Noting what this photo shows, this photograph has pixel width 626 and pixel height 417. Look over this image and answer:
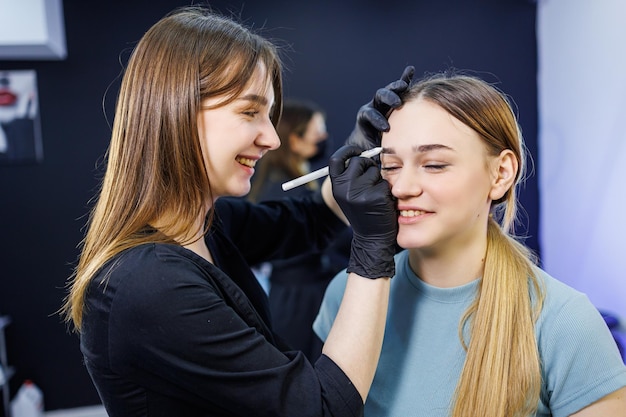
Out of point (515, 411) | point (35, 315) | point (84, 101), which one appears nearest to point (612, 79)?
point (515, 411)

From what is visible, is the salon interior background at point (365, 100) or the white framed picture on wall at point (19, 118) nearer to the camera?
the salon interior background at point (365, 100)

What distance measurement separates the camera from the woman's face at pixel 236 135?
964 mm

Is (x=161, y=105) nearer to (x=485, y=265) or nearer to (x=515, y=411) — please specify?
(x=485, y=265)

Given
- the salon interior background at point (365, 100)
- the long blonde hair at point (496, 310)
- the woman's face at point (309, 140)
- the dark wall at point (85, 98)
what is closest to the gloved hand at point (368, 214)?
the long blonde hair at point (496, 310)

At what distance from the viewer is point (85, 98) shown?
2.96 m

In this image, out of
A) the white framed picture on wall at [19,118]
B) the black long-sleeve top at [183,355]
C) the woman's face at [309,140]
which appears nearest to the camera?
the black long-sleeve top at [183,355]

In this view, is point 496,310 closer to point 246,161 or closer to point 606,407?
point 606,407

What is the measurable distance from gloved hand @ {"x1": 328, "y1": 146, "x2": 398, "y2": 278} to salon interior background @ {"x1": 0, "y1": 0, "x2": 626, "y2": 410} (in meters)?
1.85

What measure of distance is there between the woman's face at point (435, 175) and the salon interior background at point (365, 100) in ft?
5.82

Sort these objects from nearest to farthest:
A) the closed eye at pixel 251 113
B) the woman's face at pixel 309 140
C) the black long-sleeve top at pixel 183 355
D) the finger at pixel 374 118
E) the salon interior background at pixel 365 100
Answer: the black long-sleeve top at pixel 183 355 → the closed eye at pixel 251 113 → the finger at pixel 374 118 → the woman's face at pixel 309 140 → the salon interior background at pixel 365 100

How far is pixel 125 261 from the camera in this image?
0.83 meters

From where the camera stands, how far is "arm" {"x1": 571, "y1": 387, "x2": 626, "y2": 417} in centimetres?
87

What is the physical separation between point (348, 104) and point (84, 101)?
161cm

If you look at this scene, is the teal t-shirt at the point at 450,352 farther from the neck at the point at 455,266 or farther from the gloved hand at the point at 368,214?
the gloved hand at the point at 368,214
